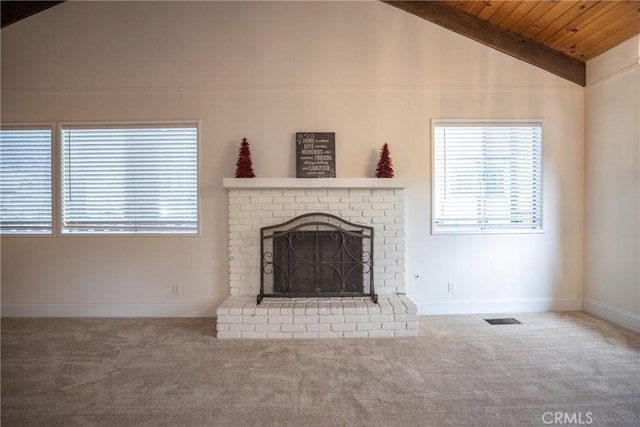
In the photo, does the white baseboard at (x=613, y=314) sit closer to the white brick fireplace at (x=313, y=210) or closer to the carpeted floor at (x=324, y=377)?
the carpeted floor at (x=324, y=377)

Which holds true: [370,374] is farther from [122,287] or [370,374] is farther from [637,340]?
[122,287]

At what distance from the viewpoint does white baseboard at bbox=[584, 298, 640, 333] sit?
289cm

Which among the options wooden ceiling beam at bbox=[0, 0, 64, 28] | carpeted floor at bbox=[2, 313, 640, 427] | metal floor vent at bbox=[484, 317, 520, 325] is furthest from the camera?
wooden ceiling beam at bbox=[0, 0, 64, 28]

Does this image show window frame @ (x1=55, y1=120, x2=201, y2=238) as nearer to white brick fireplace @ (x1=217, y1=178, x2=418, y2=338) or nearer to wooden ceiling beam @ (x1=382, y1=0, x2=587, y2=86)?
white brick fireplace @ (x1=217, y1=178, x2=418, y2=338)

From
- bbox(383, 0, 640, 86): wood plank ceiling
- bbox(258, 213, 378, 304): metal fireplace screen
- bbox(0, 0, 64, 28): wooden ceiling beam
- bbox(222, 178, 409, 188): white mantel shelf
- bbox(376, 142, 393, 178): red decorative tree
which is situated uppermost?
bbox(0, 0, 64, 28): wooden ceiling beam

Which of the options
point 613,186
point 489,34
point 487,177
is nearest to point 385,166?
point 487,177

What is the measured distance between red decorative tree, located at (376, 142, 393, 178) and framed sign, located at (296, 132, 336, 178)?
0.48 m

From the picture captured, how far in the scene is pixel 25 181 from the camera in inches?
135

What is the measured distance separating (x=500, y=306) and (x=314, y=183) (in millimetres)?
2456

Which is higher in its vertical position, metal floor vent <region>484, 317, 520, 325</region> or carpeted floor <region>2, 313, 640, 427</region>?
metal floor vent <region>484, 317, 520, 325</region>

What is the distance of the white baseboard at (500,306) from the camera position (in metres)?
3.40

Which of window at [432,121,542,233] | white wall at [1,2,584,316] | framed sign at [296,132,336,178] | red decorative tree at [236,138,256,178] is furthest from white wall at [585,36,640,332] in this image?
red decorative tree at [236,138,256,178]

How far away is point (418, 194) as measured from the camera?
11.2 feet

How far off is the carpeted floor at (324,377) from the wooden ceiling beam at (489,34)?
2.78 m
